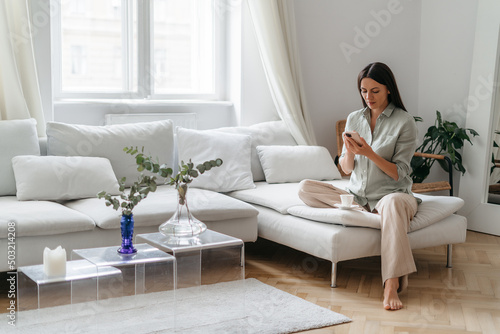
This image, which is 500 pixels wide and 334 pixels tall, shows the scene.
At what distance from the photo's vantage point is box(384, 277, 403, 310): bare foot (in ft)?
10.4

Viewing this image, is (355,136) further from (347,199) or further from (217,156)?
(217,156)

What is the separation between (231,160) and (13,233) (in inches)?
64.8

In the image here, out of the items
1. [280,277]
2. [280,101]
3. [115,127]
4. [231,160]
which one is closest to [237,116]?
[280,101]

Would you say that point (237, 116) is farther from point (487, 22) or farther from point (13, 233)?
point (13, 233)

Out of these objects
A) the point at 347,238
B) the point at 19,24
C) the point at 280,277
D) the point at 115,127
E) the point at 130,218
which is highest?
the point at 19,24

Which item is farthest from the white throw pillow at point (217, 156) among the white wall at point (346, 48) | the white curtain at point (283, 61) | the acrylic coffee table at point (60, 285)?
the acrylic coffee table at point (60, 285)

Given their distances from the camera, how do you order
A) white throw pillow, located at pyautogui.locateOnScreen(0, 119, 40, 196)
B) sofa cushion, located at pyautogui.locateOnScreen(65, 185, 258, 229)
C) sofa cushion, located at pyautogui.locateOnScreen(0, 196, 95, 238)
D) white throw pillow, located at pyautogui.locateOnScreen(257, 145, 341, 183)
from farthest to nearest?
white throw pillow, located at pyautogui.locateOnScreen(257, 145, 341, 183) < white throw pillow, located at pyautogui.locateOnScreen(0, 119, 40, 196) < sofa cushion, located at pyautogui.locateOnScreen(65, 185, 258, 229) < sofa cushion, located at pyautogui.locateOnScreen(0, 196, 95, 238)

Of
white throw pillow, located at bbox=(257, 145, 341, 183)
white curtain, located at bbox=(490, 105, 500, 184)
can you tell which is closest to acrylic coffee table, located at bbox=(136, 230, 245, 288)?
white throw pillow, located at bbox=(257, 145, 341, 183)

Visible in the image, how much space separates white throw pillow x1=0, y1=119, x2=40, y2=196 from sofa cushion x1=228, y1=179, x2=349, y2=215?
1.31 metres

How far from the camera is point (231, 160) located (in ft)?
14.3

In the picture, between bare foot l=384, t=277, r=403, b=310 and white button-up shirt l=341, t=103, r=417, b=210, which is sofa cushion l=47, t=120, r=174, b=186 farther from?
bare foot l=384, t=277, r=403, b=310

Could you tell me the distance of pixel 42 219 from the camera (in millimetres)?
3203

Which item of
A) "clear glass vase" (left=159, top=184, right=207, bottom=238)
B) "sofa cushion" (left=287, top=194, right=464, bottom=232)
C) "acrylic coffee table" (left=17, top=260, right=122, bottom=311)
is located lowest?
"acrylic coffee table" (left=17, top=260, right=122, bottom=311)

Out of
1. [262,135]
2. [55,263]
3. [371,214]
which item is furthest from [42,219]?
[262,135]
